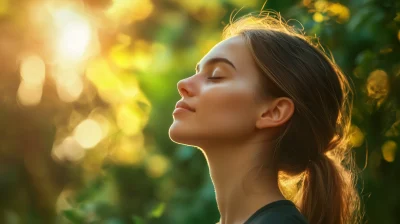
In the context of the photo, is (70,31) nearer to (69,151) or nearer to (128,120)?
(128,120)

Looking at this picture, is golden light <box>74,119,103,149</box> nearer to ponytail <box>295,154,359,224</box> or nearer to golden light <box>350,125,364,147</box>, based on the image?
golden light <box>350,125,364,147</box>

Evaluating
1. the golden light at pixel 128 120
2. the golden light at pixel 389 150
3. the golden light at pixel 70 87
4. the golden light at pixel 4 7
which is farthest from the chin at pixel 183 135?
the golden light at pixel 4 7

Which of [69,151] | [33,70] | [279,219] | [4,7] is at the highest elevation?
[4,7]

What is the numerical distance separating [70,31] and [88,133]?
2.74ft

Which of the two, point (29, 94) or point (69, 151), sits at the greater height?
point (29, 94)

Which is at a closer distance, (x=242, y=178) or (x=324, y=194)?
(x=242, y=178)

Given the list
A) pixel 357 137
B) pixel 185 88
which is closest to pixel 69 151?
pixel 357 137

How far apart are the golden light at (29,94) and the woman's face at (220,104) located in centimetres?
186

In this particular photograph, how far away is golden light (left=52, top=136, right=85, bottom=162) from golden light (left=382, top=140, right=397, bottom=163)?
1.65 metres

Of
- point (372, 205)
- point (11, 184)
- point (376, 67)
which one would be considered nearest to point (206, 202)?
point (372, 205)

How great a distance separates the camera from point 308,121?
203cm

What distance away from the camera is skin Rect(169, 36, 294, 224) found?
6.48ft

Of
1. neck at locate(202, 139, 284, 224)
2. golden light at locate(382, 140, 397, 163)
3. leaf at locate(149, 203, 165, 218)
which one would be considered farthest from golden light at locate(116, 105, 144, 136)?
neck at locate(202, 139, 284, 224)

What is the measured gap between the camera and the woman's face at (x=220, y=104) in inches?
77.8
